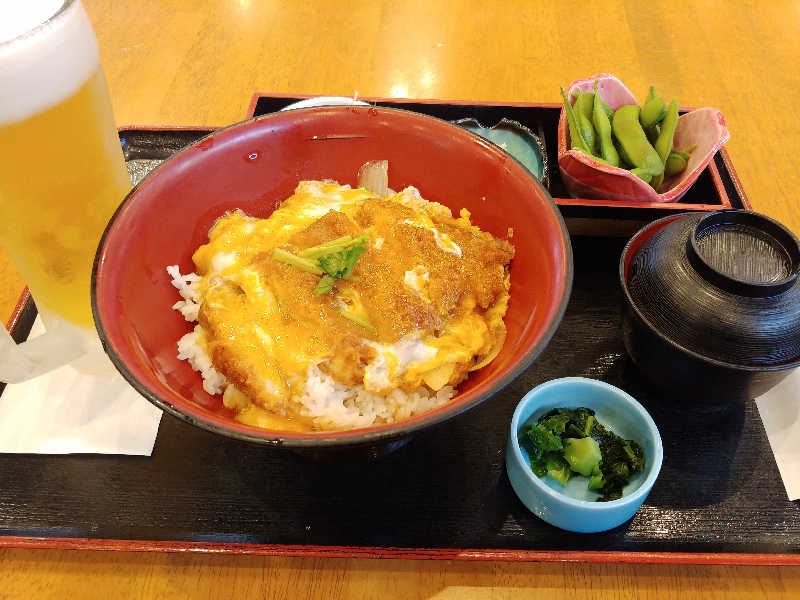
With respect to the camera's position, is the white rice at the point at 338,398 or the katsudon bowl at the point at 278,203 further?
the white rice at the point at 338,398

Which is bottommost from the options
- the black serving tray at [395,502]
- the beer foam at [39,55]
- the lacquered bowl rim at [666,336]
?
the black serving tray at [395,502]

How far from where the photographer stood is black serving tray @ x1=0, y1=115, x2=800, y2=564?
1.40 m

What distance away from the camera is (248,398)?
4.59ft

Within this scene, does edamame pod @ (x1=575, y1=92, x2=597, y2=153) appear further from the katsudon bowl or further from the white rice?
the white rice

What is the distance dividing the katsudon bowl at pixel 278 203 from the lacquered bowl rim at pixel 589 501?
0.59ft

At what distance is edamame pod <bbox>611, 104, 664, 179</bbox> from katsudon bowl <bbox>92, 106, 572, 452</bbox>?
0.83 meters

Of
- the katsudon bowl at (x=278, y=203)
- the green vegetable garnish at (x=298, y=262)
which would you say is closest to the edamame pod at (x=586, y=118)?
the katsudon bowl at (x=278, y=203)

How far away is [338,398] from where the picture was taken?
1.38 metres

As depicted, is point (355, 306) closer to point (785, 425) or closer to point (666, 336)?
point (666, 336)

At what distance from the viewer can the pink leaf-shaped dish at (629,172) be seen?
2035 millimetres

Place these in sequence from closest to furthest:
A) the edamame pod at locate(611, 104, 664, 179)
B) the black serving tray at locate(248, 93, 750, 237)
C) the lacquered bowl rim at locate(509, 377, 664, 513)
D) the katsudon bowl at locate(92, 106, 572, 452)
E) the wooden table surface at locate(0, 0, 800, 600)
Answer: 1. the katsudon bowl at locate(92, 106, 572, 452)
2. the lacquered bowl rim at locate(509, 377, 664, 513)
3. the black serving tray at locate(248, 93, 750, 237)
4. the edamame pod at locate(611, 104, 664, 179)
5. the wooden table surface at locate(0, 0, 800, 600)

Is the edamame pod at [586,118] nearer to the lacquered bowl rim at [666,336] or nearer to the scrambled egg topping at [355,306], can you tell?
the lacquered bowl rim at [666,336]

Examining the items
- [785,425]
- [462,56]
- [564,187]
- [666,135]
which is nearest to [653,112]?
[666,135]

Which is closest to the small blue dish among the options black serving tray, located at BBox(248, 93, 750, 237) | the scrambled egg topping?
black serving tray, located at BBox(248, 93, 750, 237)
